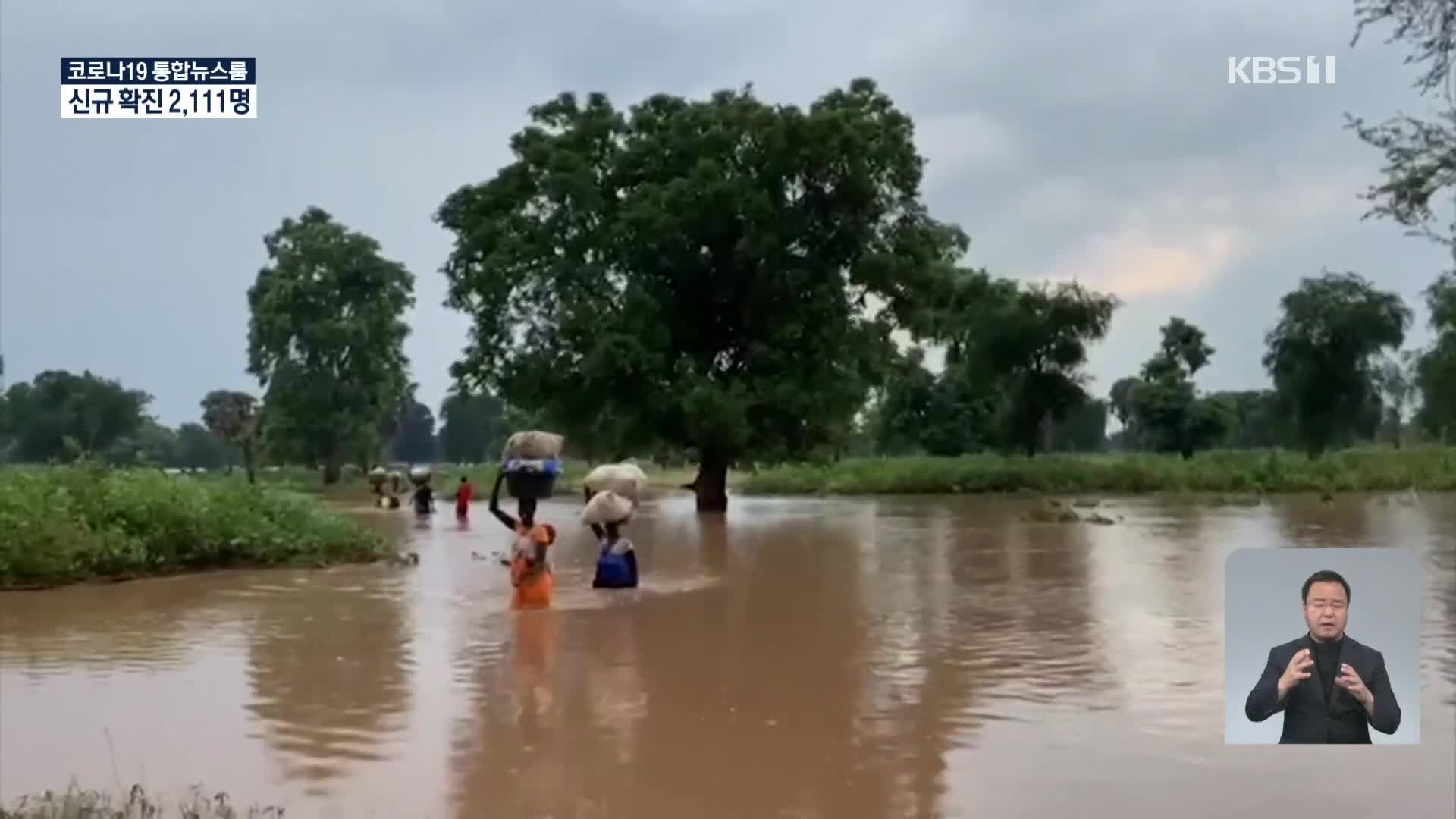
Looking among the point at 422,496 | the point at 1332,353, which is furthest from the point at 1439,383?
the point at 422,496

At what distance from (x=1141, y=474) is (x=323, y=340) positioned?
1288 inches

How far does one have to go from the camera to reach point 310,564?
18.1 meters

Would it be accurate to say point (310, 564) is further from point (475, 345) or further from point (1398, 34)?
point (475, 345)

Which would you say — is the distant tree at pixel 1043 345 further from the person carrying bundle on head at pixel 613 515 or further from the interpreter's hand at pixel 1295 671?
the interpreter's hand at pixel 1295 671

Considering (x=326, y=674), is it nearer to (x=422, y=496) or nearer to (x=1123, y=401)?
(x=422, y=496)

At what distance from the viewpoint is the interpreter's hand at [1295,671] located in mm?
5383

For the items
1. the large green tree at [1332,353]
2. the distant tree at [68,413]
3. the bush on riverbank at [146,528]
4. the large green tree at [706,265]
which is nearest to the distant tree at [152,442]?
the distant tree at [68,413]

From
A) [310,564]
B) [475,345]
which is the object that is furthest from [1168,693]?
[475,345]

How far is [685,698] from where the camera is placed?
870 cm

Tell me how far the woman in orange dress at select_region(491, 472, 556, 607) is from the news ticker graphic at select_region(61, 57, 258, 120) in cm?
428

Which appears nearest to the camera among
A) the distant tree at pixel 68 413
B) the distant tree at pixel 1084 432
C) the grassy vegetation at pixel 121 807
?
the grassy vegetation at pixel 121 807

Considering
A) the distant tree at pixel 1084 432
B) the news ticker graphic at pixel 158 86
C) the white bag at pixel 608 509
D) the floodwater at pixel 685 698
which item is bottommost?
the floodwater at pixel 685 698

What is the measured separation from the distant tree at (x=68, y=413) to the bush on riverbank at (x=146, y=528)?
11474 millimetres

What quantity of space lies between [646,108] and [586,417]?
790cm
